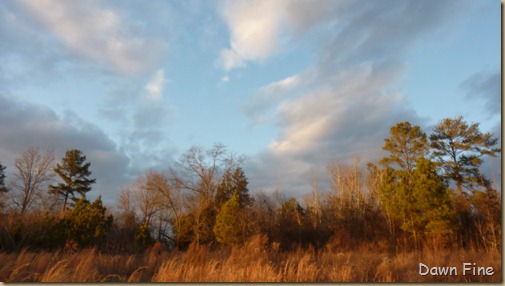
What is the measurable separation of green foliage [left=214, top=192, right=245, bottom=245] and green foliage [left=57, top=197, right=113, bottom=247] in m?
9.14

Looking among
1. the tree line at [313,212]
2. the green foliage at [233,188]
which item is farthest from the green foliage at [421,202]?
the green foliage at [233,188]

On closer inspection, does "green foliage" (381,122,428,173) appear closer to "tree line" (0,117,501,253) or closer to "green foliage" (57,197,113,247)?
"tree line" (0,117,501,253)

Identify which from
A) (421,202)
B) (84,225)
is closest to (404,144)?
(421,202)

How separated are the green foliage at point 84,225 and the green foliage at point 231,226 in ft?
30.0

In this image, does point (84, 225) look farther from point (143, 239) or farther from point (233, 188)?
point (233, 188)

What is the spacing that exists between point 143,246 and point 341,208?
1877 cm

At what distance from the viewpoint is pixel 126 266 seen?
11086 mm

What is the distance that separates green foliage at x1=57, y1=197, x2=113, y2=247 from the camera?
2588 cm

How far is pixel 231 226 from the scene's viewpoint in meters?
28.3

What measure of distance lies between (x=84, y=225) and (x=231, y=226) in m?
11.0

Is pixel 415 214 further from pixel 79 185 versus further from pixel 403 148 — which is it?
pixel 79 185

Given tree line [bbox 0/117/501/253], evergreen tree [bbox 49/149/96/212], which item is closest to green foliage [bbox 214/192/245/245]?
tree line [bbox 0/117/501/253]

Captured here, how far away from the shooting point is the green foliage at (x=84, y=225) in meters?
25.9

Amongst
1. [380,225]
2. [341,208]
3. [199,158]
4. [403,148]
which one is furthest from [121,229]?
[403,148]
